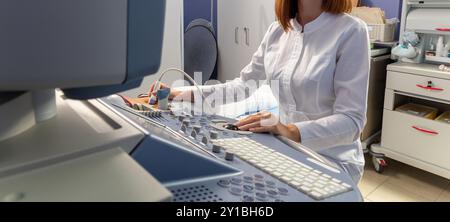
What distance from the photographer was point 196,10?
136 inches

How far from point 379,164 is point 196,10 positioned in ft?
6.53

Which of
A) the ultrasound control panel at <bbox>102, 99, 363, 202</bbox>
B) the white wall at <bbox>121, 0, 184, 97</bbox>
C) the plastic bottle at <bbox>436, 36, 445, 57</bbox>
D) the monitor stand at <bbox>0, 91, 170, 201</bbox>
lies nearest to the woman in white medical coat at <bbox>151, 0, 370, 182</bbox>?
the ultrasound control panel at <bbox>102, 99, 363, 202</bbox>

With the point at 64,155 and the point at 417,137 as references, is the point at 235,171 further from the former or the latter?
the point at 417,137

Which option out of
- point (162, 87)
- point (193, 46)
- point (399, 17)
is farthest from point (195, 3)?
point (162, 87)

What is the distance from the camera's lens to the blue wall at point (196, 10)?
3.41 metres

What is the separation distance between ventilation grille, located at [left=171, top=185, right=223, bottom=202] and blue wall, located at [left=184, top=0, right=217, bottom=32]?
2.96 meters

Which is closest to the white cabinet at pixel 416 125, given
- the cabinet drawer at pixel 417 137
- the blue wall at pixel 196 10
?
the cabinet drawer at pixel 417 137

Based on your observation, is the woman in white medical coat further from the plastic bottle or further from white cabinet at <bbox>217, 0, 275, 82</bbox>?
white cabinet at <bbox>217, 0, 275, 82</bbox>

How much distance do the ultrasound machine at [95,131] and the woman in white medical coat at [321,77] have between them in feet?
1.23

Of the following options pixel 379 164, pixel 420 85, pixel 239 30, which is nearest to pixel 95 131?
pixel 420 85

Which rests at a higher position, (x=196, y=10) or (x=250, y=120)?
(x=196, y=10)

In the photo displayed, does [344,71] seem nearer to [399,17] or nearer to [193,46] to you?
[399,17]

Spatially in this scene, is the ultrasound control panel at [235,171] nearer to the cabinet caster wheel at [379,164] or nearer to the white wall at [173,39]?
the cabinet caster wheel at [379,164]
